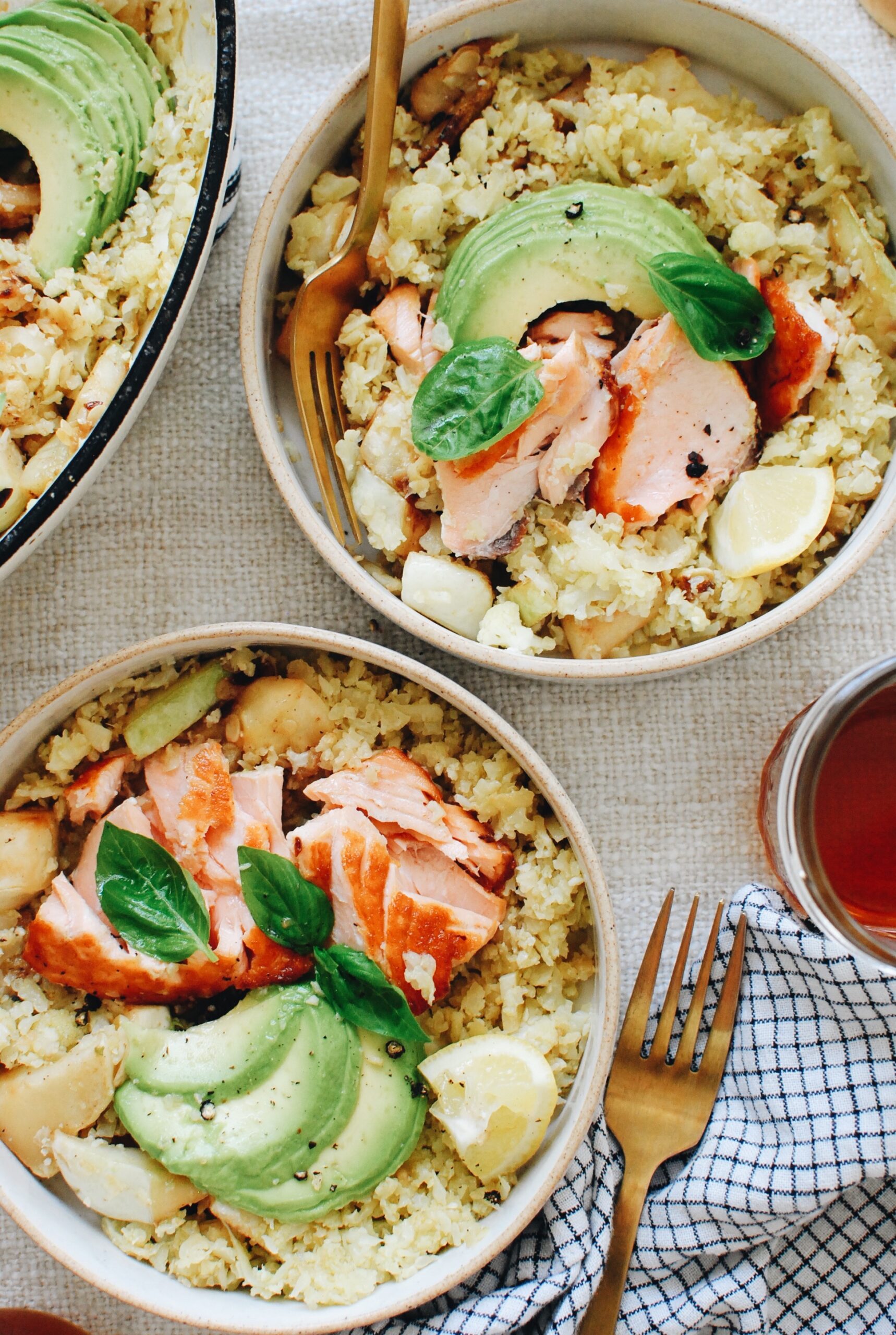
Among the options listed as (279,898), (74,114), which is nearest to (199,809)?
(279,898)

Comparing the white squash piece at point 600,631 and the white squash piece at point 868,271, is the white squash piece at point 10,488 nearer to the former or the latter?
the white squash piece at point 600,631

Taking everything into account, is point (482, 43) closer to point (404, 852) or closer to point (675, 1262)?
point (404, 852)

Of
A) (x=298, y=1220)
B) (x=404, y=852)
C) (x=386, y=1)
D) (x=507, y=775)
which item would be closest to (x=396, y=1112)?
(x=298, y=1220)

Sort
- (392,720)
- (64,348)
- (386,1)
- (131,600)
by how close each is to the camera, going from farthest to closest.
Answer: (131,600), (392,720), (64,348), (386,1)

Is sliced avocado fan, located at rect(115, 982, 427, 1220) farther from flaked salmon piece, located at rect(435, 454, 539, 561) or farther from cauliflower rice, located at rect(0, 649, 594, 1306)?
flaked salmon piece, located at rect(435, 454, 539, 561)

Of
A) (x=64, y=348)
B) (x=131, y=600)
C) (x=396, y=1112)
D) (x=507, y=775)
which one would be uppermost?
(x=64, y=348)

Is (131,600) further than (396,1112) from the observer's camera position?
Yes

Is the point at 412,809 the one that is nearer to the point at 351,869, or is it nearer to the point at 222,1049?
the point at 351,869

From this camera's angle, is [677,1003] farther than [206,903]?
Yes
